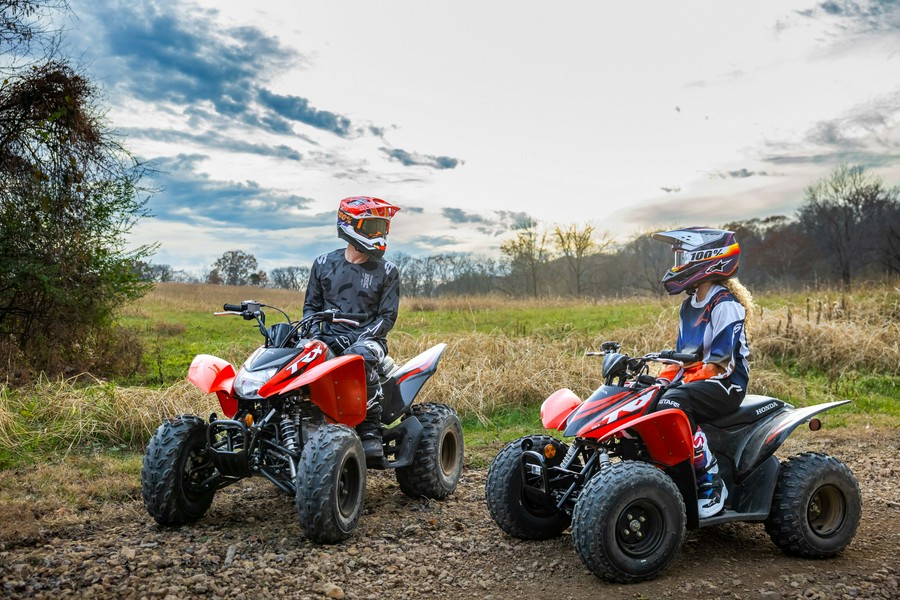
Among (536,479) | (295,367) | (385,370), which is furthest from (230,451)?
(536,479)

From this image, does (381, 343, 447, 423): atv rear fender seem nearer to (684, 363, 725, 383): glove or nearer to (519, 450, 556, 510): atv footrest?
(519, 450, 556, 510): atv footrest

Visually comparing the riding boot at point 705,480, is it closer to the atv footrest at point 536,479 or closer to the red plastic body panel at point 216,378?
the atv footrest at point 536,479

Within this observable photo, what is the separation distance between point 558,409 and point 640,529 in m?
1.04

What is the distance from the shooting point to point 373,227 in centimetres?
636

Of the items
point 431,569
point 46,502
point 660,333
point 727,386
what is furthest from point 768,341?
point 46,502

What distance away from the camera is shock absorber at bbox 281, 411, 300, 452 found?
5469mm

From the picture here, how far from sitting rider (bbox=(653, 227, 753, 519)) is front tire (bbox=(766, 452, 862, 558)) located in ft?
1.24

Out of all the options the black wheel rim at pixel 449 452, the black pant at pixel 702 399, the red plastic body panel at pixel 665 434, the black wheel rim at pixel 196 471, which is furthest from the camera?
the black wheel rim at pixel 449 452

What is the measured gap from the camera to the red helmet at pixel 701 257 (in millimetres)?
5191

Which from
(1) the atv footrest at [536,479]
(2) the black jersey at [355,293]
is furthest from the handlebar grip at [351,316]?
(1) the atv footrest at [536,479]

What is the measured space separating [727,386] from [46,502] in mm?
5450

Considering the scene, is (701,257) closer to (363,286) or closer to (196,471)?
(363,286)

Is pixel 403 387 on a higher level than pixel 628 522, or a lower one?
higher

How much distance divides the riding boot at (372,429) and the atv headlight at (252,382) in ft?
3.15
